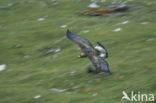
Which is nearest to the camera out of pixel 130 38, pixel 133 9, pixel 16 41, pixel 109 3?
pixel 130 38

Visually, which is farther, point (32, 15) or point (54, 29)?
point (32, 15)

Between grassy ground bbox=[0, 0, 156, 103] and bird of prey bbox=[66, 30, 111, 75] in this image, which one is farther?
grassy ground bbox=[0, 0, 156, 103]

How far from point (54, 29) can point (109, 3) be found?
676 cm

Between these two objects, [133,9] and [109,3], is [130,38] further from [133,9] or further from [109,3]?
[109,3]

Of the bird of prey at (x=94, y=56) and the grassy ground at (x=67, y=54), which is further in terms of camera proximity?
the grassy ground at (x=67, y=54)

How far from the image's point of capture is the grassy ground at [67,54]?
1673 cm

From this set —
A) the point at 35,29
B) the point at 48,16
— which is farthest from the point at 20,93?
the point at 48,16

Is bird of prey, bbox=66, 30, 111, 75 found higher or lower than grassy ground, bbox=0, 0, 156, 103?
higher

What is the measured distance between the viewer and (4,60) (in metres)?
26.2

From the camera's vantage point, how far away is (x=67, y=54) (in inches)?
961

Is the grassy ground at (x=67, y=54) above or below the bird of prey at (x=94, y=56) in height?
below

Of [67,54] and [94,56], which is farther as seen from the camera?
[67,54]

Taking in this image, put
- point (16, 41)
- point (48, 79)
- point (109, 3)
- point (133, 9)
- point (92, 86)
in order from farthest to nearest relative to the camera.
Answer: point (109, 3), point (133, 9), point (16, 41), point (48, 79), point (92, 86)

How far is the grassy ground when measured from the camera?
1673cm
